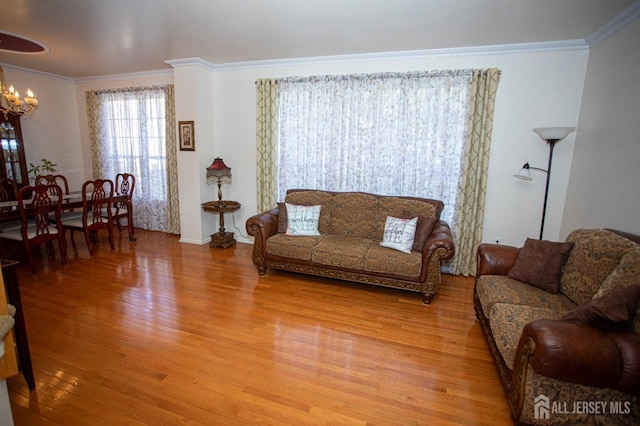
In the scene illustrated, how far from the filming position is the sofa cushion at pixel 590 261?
1980 millimetres

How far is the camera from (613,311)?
147 cm

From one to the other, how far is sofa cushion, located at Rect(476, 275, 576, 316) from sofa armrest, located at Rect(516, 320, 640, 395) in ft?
2.06

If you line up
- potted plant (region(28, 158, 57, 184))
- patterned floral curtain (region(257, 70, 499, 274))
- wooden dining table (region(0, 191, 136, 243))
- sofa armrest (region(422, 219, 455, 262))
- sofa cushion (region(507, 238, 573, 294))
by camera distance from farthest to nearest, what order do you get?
potted plant (region(28, 158, 57, 184))
patterned floral curtain (region(257, 70, 499, 274))
wooden dining table (region(0, 191, 136, 243))
sofa armrest (region(422, 219, 455, 262))
sofa cushion (region(507, 238, 573, 294))

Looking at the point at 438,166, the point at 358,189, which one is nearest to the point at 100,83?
the point at 358,189

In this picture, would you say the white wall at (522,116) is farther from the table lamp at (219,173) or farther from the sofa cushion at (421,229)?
the table lamp at (219,173)

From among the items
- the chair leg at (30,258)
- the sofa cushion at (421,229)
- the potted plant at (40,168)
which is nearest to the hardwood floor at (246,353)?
the chair leg at (30,258)

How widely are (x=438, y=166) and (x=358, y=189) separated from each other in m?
1.03

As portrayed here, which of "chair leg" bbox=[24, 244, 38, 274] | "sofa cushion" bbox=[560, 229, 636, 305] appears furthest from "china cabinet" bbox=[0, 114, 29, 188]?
"sofa cushion" bbox=[560, 229, 636, 305]

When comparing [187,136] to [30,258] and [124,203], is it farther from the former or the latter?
[30,258]

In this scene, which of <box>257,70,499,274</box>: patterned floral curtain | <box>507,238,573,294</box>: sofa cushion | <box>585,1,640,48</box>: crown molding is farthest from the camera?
<box>257,70,499,274</box>: patterned floral curtain

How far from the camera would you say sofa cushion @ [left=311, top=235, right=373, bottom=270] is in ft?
10.4

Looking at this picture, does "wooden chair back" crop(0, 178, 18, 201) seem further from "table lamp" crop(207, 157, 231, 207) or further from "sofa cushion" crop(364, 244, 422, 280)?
"sofa cushion" crop(364, 244, 422, 280)

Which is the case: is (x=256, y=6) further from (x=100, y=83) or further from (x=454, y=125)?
(x=100, y=83)

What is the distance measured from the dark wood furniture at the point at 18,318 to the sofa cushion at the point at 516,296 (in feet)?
9.66
